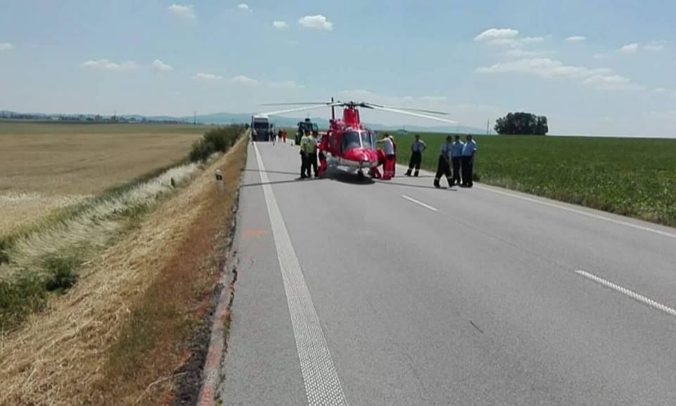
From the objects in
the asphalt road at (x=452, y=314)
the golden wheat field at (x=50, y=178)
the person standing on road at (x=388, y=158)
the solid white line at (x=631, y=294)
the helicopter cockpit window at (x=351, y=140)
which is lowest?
the golden wheat field at (x=50, y=178)

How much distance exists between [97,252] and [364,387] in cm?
955

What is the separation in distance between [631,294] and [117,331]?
5767mm

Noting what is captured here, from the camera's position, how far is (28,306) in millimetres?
8070

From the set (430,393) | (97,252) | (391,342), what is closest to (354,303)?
(391,342)

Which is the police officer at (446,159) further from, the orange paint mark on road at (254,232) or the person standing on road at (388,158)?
the orange paint mark on road at (254,232)

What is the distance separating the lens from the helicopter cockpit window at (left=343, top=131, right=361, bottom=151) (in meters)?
18.7

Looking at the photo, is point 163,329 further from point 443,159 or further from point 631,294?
point 443,159

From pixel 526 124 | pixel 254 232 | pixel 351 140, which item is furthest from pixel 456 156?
pixel 526 124

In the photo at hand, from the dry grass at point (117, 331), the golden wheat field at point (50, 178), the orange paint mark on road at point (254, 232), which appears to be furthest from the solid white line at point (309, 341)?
the golden wheat field at point (50, 178)

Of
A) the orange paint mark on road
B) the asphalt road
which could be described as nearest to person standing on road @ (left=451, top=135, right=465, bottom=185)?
the asphalt road

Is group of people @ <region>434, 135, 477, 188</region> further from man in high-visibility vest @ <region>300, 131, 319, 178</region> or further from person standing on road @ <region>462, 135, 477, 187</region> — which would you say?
man in high-visibility vest @ <region>300, 131, 319, 178</region>

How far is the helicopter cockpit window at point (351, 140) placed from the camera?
18734 mm

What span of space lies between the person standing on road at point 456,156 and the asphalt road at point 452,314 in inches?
297

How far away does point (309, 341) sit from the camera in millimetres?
4586
